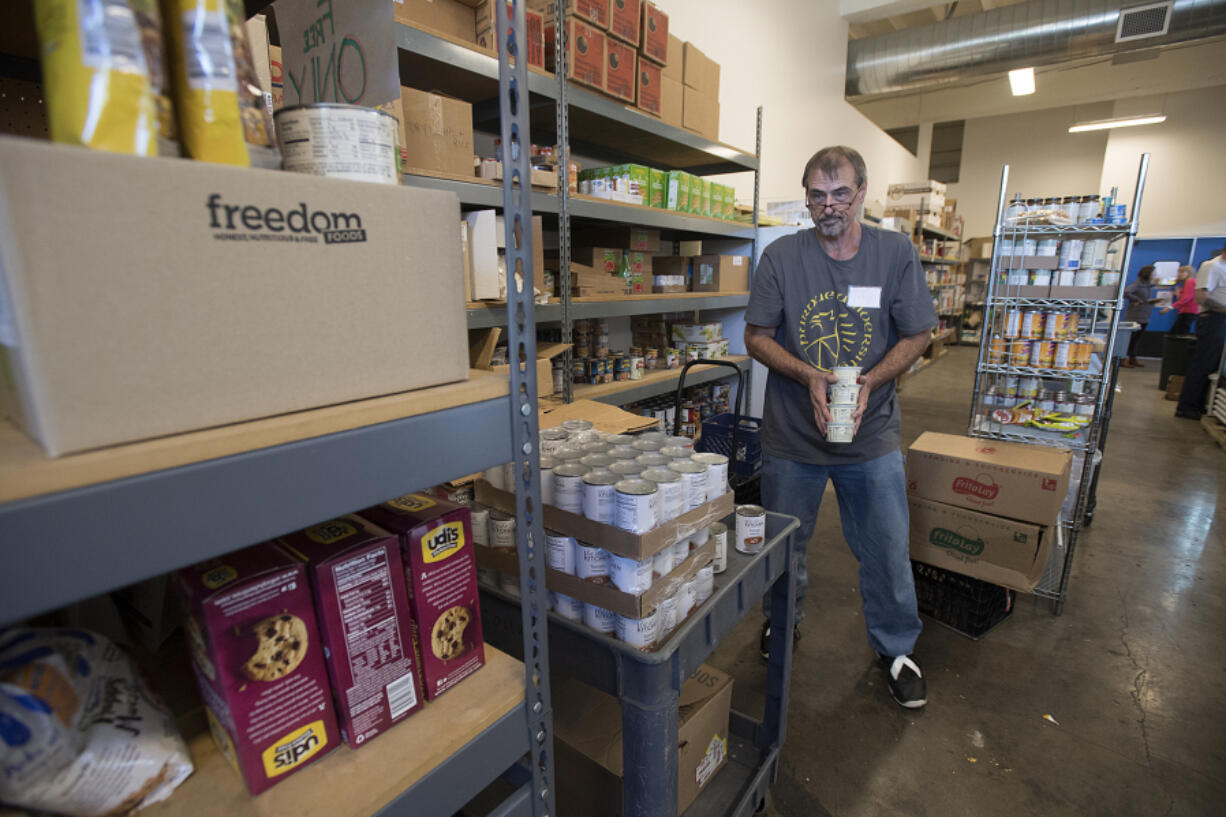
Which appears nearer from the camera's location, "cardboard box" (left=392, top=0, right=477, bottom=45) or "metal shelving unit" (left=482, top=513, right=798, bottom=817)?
"metal shelving unit" (left=482, top=513, right=798, bottom=817)

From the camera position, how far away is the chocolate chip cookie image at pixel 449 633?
0.77 metres

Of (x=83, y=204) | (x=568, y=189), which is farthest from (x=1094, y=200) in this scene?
(x=83, y=204)

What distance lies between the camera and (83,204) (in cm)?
40

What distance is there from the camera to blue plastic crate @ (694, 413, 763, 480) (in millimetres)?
3115

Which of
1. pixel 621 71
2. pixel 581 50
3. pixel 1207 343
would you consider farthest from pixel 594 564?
pixel 1207 343

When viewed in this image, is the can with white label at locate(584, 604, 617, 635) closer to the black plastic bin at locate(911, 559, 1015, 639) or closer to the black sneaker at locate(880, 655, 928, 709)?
the black sneaker at locate(880, 655, 928, 709)

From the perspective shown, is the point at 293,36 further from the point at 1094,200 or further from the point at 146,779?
the point at 1094,200

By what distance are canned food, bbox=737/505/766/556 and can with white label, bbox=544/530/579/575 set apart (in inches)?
18.2

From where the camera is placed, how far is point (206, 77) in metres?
0.50

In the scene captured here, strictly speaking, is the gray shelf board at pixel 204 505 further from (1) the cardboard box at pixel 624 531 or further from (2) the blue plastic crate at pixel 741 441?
(2) the blue plastic crate at pixel 741 441

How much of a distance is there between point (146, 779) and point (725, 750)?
1.39m

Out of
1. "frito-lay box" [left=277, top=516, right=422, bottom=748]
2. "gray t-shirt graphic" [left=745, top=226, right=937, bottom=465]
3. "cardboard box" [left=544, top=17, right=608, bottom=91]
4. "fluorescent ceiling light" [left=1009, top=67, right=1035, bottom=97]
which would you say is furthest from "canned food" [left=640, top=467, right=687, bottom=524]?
"fluorescent ceiling light" [left=1009, top=67, right=1035, bottom=97]

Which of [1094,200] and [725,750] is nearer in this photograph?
[725,750]

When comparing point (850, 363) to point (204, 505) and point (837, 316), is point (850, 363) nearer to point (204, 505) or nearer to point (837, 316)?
point (837, 316)
